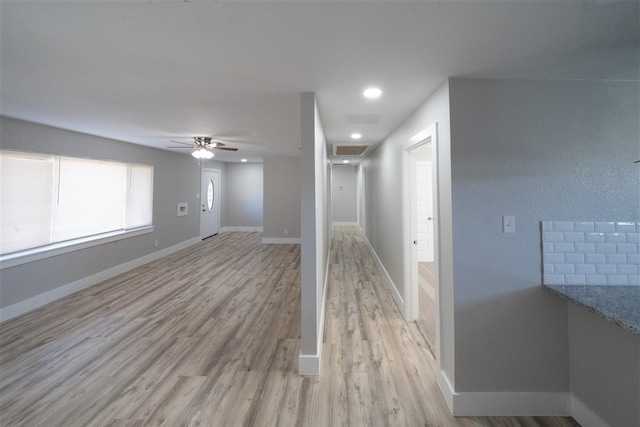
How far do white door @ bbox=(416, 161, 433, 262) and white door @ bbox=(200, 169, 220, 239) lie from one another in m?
5.85

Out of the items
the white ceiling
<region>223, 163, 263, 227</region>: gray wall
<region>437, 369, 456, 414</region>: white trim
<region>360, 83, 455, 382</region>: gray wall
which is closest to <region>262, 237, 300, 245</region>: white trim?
A: <region>223, 163, 263, 227</region>: gray wall

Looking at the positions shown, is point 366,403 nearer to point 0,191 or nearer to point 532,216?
point 532,216

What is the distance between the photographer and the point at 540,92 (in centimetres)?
173

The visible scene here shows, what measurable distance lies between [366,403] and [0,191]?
4.40 meters

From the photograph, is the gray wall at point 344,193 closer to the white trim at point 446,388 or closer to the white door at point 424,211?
the white door at point 424,211

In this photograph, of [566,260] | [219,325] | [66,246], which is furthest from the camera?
[66,246]

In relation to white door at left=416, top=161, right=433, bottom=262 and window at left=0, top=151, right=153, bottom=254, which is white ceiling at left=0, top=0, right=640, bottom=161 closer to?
window at left=0, top=151, right=153, bottom=254

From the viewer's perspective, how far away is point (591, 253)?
5.48 ft

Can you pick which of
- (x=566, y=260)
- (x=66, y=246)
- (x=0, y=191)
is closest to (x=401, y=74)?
(x=566, y=260)

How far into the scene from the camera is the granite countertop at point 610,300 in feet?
3.96

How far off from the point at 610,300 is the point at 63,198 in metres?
5.85

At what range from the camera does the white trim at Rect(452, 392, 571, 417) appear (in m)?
1.67

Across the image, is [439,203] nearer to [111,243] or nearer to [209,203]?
[111,243]

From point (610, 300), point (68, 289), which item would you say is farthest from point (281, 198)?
point (610, 300)
